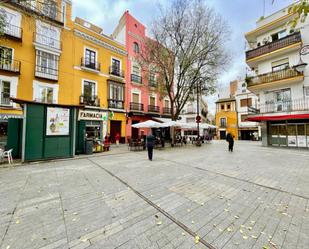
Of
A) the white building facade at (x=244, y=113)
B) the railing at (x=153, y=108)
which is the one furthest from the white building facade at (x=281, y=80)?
the white building facade at (x=244, y=113)

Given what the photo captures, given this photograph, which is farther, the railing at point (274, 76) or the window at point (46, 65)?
the railing at point (274, 76)

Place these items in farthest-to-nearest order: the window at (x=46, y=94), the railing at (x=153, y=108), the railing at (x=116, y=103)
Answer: the railing at (x=153, y=108), the railing at (x=116, y=103), the window at (x=46, y=94)

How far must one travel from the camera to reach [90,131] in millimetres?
16672

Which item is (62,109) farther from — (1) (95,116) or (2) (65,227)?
(2) (65,227)

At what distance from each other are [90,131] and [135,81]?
953cm

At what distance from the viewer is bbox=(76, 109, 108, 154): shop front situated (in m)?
11.8

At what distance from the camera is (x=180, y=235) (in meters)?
2.60

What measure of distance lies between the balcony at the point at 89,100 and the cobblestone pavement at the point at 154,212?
12.5 meters

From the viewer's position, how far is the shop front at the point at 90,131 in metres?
11.8

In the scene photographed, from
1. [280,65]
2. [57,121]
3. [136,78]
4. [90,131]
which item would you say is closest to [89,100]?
[90,131]

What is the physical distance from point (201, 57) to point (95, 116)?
12.5 m

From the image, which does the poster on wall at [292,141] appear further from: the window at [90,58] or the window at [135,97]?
the window at [90,58]

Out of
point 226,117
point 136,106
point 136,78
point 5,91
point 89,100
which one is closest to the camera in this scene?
point 5,91

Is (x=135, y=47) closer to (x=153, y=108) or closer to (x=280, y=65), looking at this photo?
(x=153, y=108)
